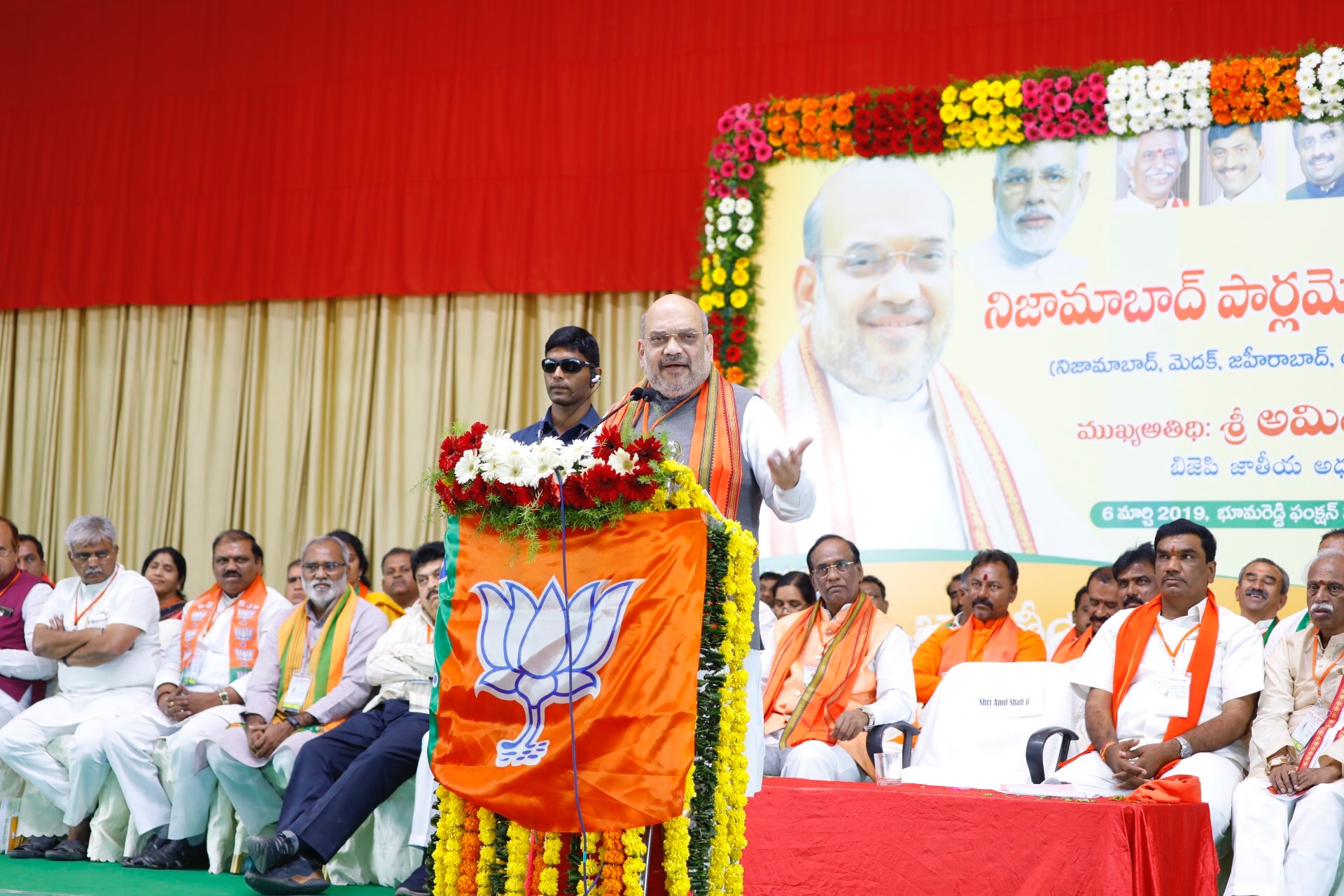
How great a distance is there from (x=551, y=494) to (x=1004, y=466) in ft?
16.3

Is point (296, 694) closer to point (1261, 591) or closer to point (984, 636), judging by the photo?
point (984, 636)

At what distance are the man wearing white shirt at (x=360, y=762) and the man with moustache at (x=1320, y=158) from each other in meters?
4.54

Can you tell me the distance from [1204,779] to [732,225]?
14.1 ft

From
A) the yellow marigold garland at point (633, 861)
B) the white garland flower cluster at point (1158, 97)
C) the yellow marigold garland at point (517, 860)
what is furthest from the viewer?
the white garland flower cluster at point (1158, 97)

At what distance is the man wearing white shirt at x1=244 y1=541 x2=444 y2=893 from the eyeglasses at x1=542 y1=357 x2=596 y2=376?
164 cm

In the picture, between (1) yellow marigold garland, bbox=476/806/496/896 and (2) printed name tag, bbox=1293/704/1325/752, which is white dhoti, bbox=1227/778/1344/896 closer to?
(2) printed name tag, bbox=1293/704/1325/752

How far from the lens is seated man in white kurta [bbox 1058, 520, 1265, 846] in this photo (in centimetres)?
440

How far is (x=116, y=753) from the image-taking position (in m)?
5.77

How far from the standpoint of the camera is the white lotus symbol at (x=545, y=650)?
9.03ft

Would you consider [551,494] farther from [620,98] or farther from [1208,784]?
[620,98]

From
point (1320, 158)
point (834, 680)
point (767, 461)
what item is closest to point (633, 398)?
point (767, 461)

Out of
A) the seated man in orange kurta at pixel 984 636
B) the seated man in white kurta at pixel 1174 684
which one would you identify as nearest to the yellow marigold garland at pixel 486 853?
the seated man in white kurta at pixel 1174 684

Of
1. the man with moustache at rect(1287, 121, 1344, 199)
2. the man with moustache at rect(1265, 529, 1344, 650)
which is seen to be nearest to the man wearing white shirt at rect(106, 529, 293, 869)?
the man with moustache at rect(1265, 529, 1344, 650)

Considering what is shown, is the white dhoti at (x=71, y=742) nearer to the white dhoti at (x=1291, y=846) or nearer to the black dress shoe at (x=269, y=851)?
the black dress shoe at (x=269, y=851)
